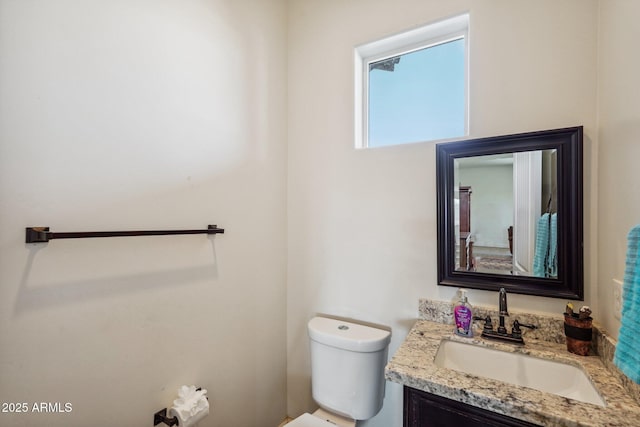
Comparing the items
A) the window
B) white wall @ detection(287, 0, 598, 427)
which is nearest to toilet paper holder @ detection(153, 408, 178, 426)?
white wall @ detection(287, 0, 598, 427)

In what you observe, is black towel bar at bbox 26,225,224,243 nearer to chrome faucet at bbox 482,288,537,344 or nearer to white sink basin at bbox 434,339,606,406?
white sink basin at bbox 434,339,606,406

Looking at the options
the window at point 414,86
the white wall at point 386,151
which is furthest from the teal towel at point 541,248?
the window at point 414,86

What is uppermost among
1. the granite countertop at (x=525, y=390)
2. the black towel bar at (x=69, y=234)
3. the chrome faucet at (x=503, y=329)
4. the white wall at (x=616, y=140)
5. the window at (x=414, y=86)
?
the window at (x=414, y=86)

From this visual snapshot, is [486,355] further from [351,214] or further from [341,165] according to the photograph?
[341,165]

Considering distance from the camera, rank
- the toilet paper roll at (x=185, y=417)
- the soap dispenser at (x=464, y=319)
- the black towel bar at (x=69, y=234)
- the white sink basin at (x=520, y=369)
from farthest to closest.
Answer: the soap dispenser at (x=464, y=319) → the toilet paper roll at (x=185, y=417) → the white sink basin at (x=520, y=369) → the black towel bar at (x=69, y=234)

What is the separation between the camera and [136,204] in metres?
1.09

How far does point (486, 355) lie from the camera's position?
114 cm

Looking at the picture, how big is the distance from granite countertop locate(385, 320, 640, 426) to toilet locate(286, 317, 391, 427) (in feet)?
0.95

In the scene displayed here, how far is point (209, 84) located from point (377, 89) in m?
0.96

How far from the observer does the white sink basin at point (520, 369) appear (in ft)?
3.19

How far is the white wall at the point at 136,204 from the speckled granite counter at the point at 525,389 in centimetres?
90

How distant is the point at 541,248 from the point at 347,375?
105 cm

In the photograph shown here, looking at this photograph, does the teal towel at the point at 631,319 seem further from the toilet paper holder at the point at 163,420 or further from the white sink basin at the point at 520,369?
the toilet paper holder at the point at 163,420

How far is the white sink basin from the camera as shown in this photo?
971 mm
